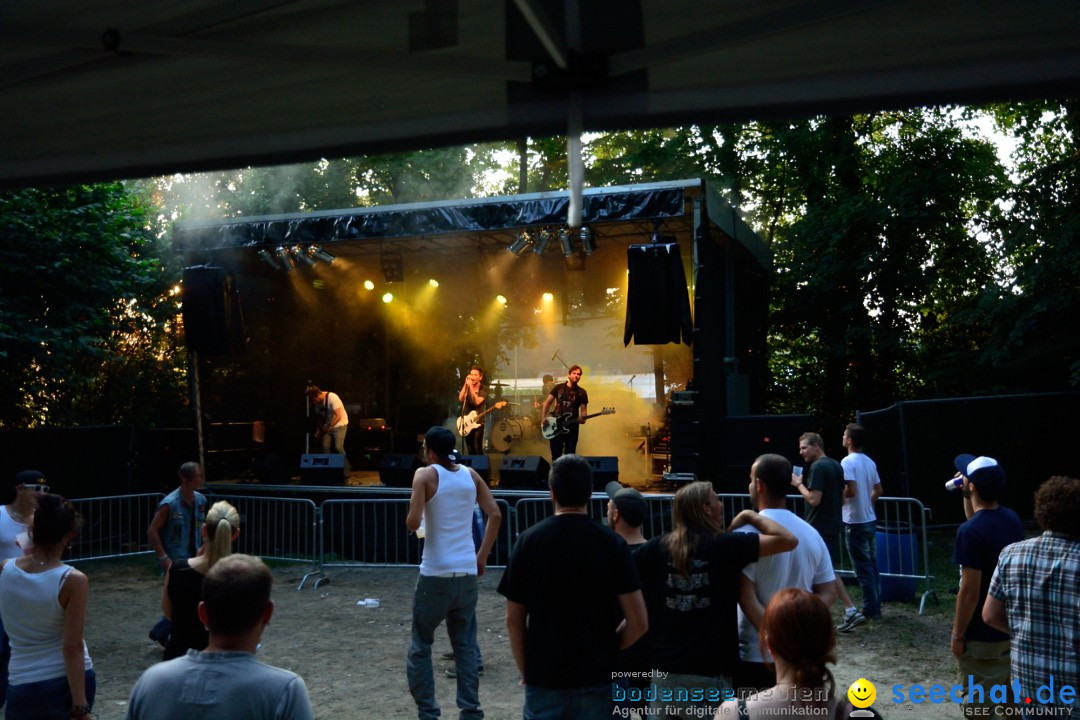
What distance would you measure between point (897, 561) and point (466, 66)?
8465 mm

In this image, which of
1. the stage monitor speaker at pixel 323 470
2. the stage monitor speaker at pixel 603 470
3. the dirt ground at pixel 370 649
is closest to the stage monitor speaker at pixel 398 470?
the stage monitor speaker at pixel 323 470

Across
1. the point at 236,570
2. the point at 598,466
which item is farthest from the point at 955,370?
the point at 236,570

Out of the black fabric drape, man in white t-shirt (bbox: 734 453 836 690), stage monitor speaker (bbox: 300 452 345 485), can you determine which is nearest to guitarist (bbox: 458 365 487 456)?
A: stage monitor speaker (bbox: 300 452 345 485)

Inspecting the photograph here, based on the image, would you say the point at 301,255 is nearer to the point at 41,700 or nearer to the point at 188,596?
the point at 188,596

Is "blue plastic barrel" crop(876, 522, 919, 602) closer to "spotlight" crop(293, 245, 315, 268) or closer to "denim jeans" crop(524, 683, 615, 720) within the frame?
"denim jeans" crop(524, 683, 615, 720)

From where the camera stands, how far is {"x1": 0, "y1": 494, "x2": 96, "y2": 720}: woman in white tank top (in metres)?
3.43

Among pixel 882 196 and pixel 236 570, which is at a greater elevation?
pixel 882 196

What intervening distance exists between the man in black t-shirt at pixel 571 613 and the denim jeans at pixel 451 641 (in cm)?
165

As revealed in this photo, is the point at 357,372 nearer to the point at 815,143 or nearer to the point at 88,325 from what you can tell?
the point at 88,325

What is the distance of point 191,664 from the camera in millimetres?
2074

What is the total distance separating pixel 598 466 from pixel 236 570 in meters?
9.66

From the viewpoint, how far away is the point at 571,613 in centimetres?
337

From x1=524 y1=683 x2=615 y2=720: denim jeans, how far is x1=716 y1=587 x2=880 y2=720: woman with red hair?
119 centimetres

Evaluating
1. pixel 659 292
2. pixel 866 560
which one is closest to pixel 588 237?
pixel 659 292
